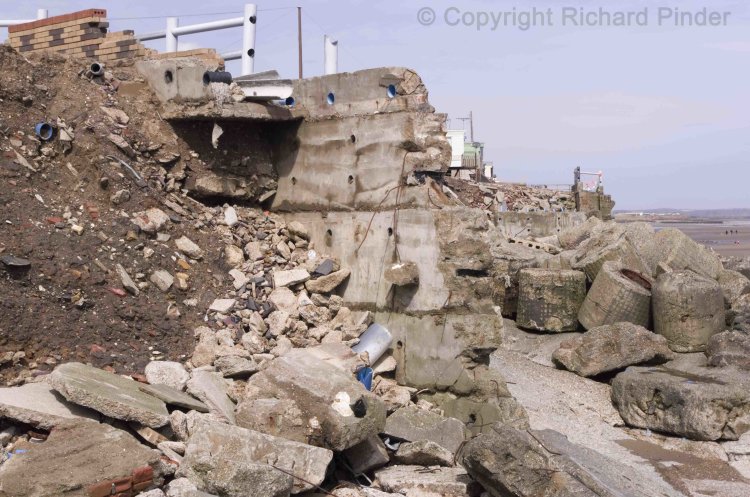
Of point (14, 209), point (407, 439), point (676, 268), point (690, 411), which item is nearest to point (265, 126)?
point (14, 209)

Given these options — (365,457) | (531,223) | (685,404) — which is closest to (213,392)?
(365,457)

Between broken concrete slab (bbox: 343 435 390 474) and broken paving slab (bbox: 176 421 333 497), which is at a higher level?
broken paving slab (bbox: 176 421 333 497)

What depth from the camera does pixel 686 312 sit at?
11.2 metres

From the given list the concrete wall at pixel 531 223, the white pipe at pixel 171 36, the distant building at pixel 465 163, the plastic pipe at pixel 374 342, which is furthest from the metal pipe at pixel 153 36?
the distant building at pixel 465 163

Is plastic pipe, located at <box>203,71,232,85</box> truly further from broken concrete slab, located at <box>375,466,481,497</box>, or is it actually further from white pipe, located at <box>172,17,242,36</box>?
broken concrete slab, located at <box>375,466,481,497</box>

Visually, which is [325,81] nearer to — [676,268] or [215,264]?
[215,264]

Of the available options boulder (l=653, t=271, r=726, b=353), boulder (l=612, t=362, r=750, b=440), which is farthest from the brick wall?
boulder (l=653, t=271, r=726, b=353)

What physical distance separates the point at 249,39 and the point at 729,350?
6.99 m

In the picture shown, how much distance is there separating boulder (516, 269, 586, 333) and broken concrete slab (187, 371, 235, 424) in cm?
573

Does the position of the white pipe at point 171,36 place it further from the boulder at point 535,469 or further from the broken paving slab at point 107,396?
the boulder at point 535,469

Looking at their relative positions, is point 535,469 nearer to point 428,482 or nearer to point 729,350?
point 428,482

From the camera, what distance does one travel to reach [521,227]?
768 inches

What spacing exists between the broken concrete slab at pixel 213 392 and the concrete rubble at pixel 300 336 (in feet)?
0.07

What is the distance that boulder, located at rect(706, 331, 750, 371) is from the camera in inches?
406
